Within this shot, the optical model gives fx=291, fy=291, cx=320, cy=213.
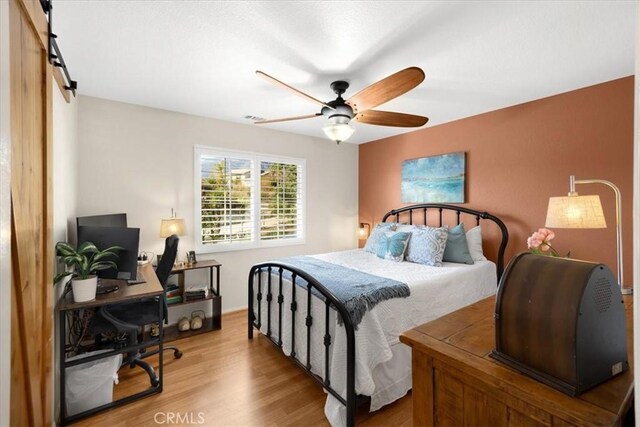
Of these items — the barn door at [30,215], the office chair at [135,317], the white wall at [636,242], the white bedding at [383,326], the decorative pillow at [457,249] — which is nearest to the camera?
the white wall at [636,242]

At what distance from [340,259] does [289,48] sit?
84.4 inches

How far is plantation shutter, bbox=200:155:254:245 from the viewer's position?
11.8ft

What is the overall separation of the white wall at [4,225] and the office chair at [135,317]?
148 centimetres

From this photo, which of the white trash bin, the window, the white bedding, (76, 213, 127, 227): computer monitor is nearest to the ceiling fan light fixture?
the white bedding

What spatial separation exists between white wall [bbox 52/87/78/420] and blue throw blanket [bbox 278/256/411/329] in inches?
63.6

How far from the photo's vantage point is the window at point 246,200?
3.59 m

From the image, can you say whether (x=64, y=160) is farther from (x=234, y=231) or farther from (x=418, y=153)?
(x=418, y=153)

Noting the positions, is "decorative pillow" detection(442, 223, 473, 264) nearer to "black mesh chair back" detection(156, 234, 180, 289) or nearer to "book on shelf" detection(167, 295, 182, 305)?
"black mesh chair back" detection(156, 234, 180, 289)

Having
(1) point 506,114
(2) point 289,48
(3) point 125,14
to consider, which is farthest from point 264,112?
(1) point 506,114

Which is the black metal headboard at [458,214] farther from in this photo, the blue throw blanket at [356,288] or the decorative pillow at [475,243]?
the blue throw blanket at [356,288]

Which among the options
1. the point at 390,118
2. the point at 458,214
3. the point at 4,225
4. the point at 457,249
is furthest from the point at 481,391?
the point at 458,214

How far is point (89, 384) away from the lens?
6.47 ft

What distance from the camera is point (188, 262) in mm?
3309

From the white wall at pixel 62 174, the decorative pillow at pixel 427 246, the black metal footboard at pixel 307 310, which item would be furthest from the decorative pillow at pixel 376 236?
the white wall at pixel 62 174
